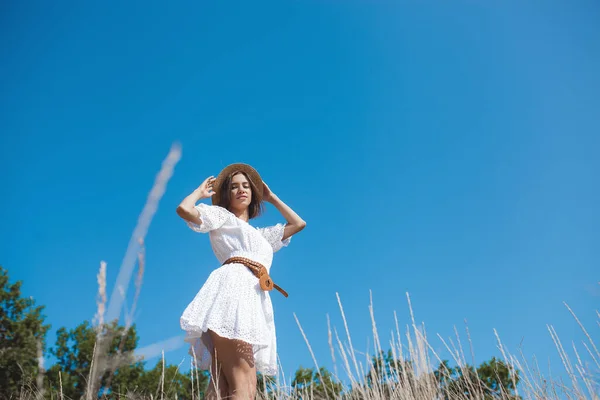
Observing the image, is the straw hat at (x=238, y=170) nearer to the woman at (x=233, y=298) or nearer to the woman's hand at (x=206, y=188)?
the woman at (x=233, y=298)

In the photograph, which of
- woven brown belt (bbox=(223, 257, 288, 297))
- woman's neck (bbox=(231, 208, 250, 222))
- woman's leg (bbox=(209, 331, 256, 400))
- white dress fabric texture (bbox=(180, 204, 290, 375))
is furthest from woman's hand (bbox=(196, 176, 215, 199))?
woman's leg (bbox=(209, 331, 256, 400))

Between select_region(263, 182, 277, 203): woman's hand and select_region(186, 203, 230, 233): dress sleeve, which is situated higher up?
select_region(263, 182, 277, 203): woman's hand

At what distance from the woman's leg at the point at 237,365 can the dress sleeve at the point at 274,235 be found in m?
0.90

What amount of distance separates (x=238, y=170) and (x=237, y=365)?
139 centimetres

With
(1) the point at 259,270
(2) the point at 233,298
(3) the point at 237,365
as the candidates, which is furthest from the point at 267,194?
(3) the point at 237,365

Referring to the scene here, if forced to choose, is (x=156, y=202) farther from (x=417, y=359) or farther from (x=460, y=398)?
(x=460, y=398)

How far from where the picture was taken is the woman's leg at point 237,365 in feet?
7.66

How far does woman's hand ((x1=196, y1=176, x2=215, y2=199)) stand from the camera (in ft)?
9.62

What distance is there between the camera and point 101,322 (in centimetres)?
58

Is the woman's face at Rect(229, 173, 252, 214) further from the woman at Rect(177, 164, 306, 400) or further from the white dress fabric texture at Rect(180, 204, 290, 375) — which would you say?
the white dress fabric texture at Rect(180, 204, 290, 375)

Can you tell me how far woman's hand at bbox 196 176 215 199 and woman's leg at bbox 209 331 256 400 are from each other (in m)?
0.87

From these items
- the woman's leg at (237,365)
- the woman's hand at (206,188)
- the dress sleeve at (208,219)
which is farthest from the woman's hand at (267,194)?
the woman's leg at (237,365)

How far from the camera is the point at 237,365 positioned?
238 centimetres

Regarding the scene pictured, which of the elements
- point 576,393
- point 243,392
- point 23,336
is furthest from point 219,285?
point 23,336
